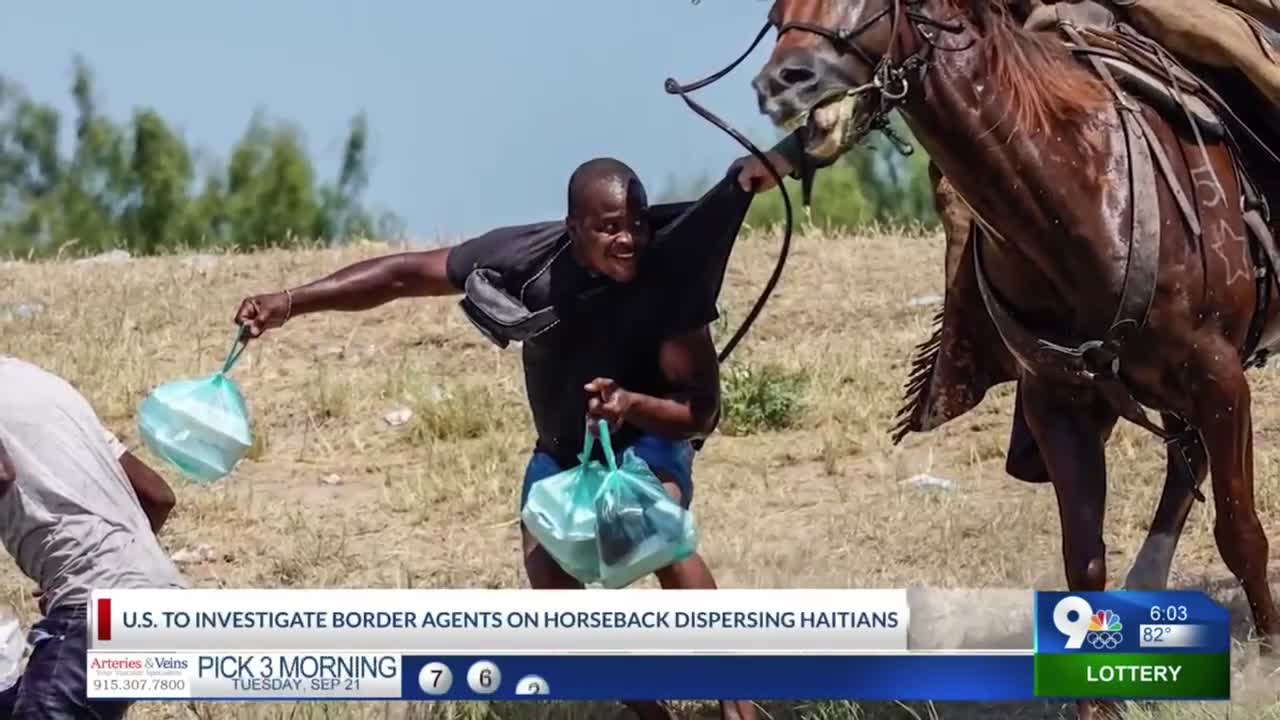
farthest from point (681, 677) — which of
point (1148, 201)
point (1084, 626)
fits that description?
point (1148, 201)

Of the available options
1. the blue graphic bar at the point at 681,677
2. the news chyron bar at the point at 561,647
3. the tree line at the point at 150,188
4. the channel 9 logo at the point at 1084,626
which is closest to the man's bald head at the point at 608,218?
the news chyron bar at the point at 561,647

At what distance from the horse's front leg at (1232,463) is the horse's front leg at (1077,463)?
13.0 inches

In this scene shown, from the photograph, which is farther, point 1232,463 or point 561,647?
point 1232,463

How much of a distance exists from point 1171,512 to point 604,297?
2.29 meters

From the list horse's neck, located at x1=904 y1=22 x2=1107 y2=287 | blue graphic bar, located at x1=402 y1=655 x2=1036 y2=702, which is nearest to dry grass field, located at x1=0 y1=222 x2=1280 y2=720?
blue graphic bar, located at x1=402 y1=655 x2=1036 y2=702

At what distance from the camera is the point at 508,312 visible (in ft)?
22.6

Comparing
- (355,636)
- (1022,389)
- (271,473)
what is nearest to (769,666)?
(355,636)

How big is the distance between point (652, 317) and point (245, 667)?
1435 millimetres

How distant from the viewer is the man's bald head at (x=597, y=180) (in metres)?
6.80

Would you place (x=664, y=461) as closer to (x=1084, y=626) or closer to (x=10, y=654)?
(x=1084, y=626)

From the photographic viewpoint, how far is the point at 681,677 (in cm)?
645

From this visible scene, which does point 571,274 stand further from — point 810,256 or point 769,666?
point 810,256

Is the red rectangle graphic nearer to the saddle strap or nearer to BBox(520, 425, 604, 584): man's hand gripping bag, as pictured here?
BBox(520, 425, 604, 584): man's hand gripping bag

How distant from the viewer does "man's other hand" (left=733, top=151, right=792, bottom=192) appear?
658cm
